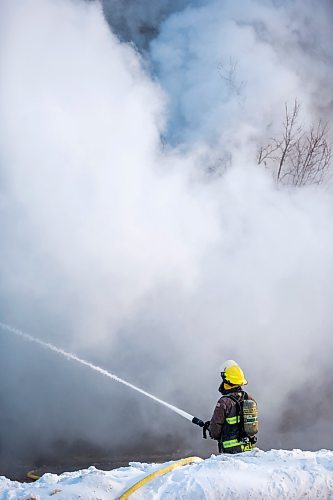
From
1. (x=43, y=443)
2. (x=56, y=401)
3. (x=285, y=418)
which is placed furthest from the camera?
(x=285, y=418)

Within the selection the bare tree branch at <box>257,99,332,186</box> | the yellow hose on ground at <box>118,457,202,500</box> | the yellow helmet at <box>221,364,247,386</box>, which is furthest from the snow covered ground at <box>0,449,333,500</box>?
the bare tree branch at <box>257,99,332,186</box>

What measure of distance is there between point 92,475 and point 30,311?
5.45 metres

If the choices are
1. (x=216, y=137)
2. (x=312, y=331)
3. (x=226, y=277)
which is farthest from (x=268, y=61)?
(x=312, y=331)

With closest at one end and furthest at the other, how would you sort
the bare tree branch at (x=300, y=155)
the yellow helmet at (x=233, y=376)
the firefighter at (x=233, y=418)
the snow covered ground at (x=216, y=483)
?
the snow covered ground at (x=216, y=483) → the firefighter at (x=233, y=418) → the yellow helmet at (x=233, y=376) → the bare tree branch at (x=300, y=155)

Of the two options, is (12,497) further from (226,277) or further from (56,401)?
(226,277)

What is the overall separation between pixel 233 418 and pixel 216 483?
1.40 meters

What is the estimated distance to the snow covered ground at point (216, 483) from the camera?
9.94ft

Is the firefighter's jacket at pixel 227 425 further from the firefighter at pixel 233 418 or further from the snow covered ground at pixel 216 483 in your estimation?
the snow covered ground at pixel 216 483

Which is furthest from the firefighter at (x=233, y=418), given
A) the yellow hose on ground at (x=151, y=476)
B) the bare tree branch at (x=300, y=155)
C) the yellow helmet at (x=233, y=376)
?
the bare tree branch at (x=300, y=155)

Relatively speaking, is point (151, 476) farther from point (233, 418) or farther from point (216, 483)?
point (233, 418)

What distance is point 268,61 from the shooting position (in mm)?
11273

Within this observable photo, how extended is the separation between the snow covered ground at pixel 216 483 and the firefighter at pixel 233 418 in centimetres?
87

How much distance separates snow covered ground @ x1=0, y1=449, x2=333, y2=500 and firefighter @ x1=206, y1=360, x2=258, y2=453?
87 centimetres

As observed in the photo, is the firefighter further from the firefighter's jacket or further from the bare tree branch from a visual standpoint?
the bare tree branch
